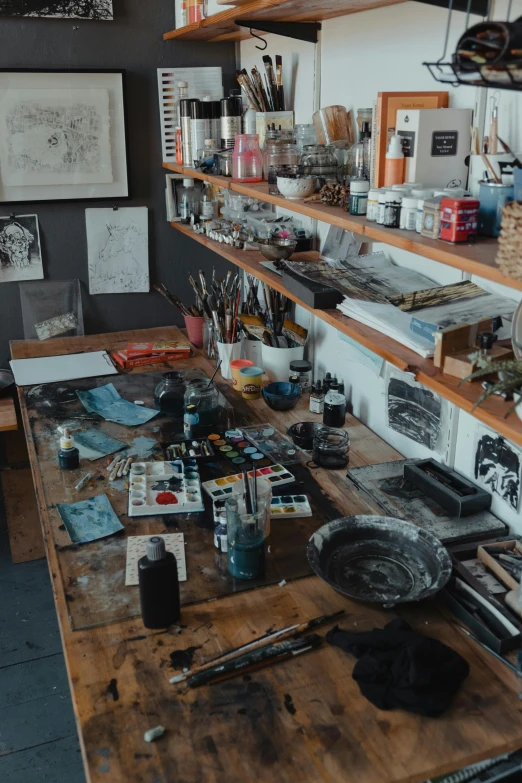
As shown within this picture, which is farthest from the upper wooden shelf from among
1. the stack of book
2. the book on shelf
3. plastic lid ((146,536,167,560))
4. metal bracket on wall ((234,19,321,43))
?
plastic lid ((146,536,167,560))

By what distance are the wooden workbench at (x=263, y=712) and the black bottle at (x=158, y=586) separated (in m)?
0.03

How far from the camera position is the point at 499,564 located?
147 cm

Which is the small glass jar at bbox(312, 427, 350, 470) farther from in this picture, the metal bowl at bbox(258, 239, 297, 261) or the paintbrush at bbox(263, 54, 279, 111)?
the paintbrush at bbox(263, 54, 279, 111)

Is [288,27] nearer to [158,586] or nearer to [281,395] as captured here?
[281,395]

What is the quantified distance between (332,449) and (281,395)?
42 centimetres

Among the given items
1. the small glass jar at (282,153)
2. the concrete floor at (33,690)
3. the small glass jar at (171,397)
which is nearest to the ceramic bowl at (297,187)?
the small glass jar at (282,153)

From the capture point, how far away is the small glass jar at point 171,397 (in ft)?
7.56

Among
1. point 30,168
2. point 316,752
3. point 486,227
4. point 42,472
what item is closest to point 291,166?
point 486,227

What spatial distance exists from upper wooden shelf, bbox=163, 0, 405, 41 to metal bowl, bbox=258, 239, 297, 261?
2.08ft

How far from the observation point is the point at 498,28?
934 millimetres

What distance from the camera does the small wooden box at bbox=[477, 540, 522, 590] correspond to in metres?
1.43

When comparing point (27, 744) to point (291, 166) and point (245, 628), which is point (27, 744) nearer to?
point (245, 628)

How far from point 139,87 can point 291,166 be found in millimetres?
1172

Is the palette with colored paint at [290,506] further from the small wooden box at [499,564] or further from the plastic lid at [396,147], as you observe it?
the plastic lid at [396,147]
